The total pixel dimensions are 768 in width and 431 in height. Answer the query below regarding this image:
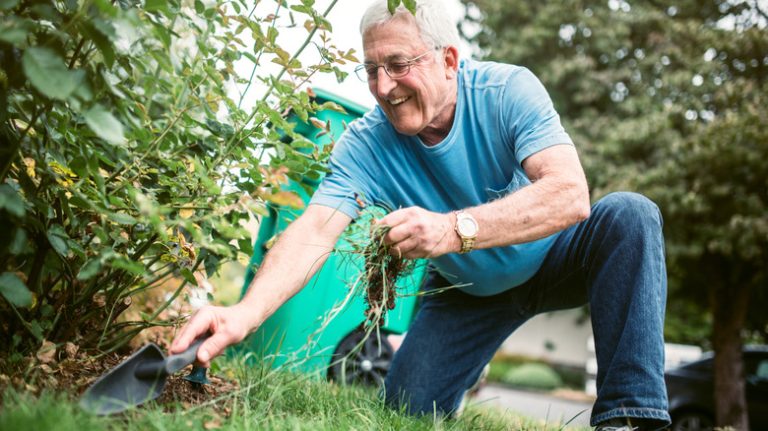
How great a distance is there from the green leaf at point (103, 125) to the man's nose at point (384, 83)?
122 cm

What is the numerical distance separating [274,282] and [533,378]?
16695 mm

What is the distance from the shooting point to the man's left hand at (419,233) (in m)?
1.76

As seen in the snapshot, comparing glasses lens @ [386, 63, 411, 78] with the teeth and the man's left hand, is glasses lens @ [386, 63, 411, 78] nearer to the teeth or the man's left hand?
the teeth

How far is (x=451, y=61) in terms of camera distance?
2463mm

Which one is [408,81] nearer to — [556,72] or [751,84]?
[751,84]

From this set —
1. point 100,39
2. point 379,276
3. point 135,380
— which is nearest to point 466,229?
point 379,276

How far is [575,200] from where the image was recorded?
6.44 ft

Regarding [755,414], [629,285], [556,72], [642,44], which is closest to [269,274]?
[629,285]

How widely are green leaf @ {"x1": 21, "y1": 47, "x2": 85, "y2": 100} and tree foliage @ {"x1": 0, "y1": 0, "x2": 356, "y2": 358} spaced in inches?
7.3

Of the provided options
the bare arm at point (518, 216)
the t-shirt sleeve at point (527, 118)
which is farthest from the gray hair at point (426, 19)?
the bare arm at point (518, 216)

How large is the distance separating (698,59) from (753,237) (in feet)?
12.3

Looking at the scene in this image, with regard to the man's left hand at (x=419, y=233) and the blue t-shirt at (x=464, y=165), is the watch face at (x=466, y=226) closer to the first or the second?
the man's left hand at (x=419, y=233)

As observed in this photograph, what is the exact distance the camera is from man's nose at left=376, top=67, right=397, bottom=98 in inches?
89.9

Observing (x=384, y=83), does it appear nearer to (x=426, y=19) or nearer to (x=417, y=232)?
(x=426, y=19)
